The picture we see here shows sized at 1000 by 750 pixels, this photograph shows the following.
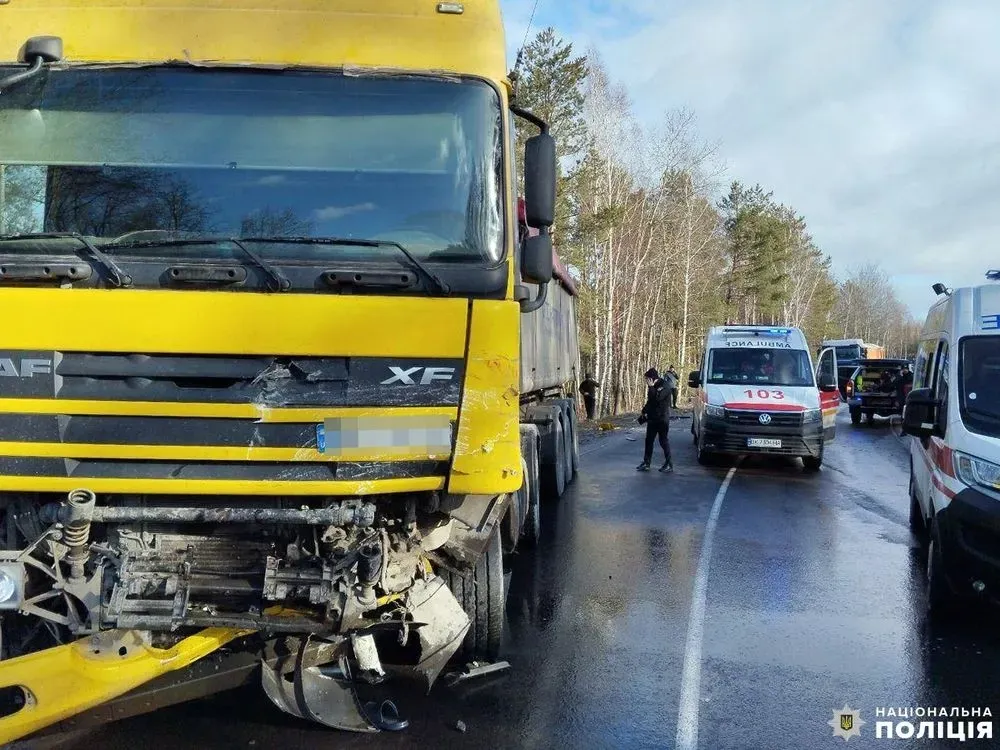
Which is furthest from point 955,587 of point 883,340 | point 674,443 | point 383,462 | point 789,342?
point 883,340

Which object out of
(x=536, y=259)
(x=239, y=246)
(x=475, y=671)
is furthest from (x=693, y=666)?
(x=239, y=246)

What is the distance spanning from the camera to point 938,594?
5.80 meters

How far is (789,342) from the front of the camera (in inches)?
568

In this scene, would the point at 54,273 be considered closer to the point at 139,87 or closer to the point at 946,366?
the point at 139,87

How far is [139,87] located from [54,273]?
1.08 metres

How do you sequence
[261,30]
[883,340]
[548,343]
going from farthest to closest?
[883,340] < [548,343] < [261,30]

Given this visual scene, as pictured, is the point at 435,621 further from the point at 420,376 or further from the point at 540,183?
the point at 540,183

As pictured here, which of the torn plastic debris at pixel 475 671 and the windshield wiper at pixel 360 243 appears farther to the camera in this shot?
the torn plastic debris at pixel 475 671

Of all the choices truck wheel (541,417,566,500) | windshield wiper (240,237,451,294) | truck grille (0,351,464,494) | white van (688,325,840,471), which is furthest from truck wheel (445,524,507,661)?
white van (688,325,840,471)

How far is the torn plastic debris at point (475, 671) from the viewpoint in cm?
461

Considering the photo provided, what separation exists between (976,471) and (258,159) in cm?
474

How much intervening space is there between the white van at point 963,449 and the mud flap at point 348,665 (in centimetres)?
333

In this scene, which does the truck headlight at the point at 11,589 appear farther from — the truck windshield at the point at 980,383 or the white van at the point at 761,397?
the white van at the point at 761,397

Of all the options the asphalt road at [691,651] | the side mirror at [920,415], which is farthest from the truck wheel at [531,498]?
the side mirror at [920,415]
